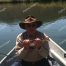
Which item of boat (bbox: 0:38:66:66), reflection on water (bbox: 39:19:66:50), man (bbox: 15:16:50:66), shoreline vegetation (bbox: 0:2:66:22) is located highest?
man (bbox: 15:16:50:66)

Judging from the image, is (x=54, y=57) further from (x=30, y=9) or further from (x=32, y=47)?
(x=30, y=9)

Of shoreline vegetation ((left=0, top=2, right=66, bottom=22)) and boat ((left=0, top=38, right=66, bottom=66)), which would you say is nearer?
boat ((left=0, top=38, right=66, bottom=66))

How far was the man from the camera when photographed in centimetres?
511

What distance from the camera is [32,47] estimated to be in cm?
510

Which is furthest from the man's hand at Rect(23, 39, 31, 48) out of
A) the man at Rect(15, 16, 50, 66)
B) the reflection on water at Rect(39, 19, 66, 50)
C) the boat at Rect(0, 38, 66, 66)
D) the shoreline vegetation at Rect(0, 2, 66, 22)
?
the shoreline vegetation at Rect(0, 2, 66, 22)

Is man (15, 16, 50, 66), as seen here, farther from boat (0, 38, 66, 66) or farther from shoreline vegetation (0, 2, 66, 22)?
shoreline vegetation (0, 2, 66, 22)

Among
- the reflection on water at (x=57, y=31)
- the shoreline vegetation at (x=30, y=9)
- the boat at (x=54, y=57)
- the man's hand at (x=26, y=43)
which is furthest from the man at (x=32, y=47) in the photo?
the shoreline vegetation at (x=30, y=9)

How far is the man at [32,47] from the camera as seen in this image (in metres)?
5.11

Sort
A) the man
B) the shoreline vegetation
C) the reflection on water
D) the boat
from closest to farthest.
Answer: the man < the boat < the reflection on water < the shoreline vegetation

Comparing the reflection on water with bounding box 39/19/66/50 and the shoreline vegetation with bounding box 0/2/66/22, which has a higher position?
the reflection on water with bounding box 39/19/66/50

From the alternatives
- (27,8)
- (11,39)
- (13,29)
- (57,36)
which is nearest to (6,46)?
(11,39)

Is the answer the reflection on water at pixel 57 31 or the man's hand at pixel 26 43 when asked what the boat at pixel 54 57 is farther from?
the reflection on water at pixel 57 31

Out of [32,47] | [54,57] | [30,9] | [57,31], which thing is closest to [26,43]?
[32,47]

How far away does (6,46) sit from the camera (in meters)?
10.6
